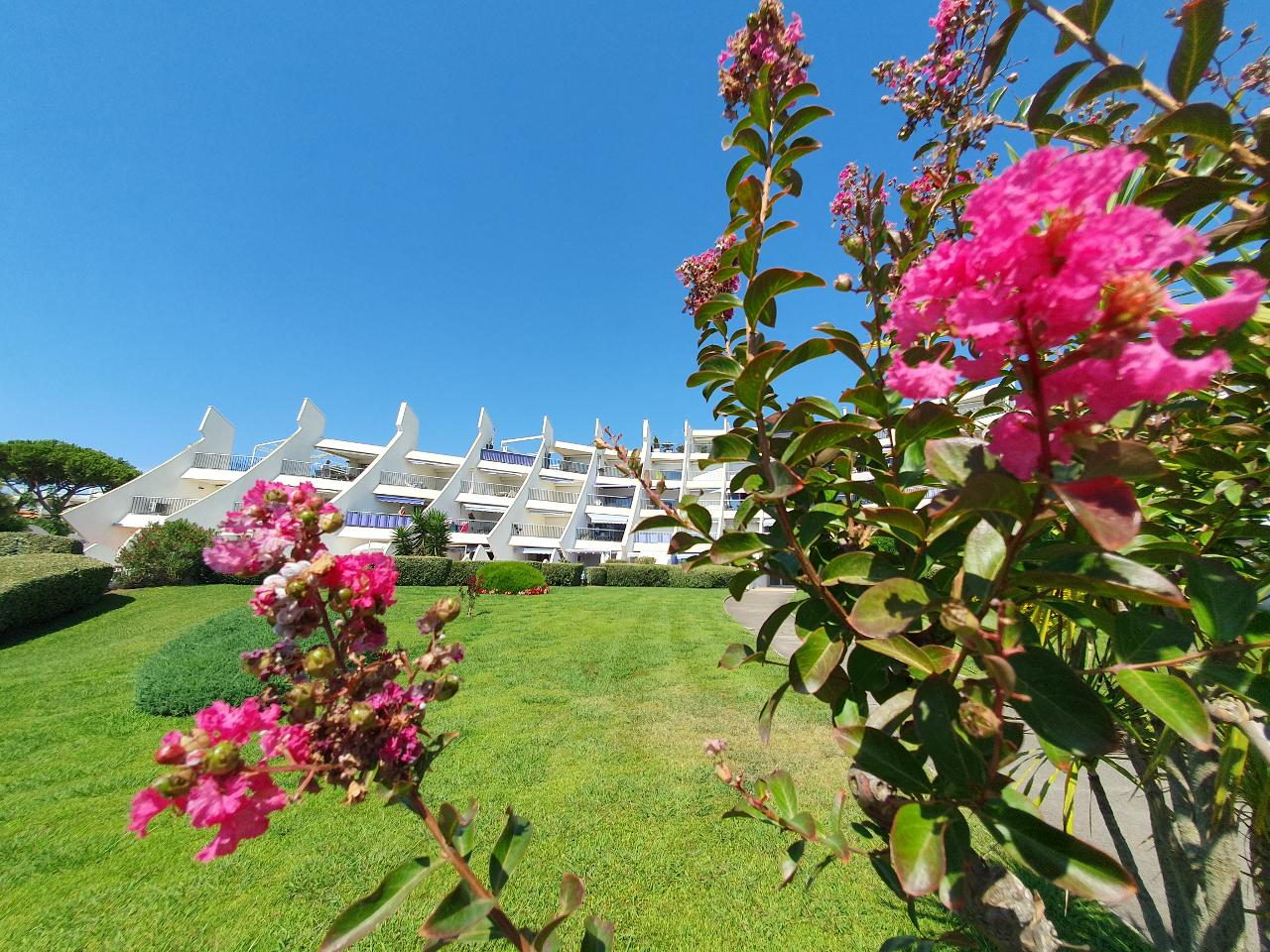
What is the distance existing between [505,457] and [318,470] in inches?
486

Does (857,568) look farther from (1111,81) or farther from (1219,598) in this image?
(1111,81)

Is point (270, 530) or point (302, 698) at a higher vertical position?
point (270, 530)

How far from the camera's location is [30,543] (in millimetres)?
15367

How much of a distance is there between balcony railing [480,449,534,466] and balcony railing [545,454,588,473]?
1.81 meters

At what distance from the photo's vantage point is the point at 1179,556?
2.52 feet

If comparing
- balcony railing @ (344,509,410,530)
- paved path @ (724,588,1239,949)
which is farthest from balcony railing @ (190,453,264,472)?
paved path @ (724,588,1239,949)

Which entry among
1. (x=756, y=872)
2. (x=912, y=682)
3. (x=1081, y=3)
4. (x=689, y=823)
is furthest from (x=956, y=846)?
(x=689, y=823)

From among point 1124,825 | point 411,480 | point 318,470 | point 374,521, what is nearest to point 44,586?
point 1124,825

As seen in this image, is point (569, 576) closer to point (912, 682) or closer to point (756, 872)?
point (756, 872)

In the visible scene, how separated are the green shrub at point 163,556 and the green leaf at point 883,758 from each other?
21331mm

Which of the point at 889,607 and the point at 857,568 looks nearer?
the point at 889,607

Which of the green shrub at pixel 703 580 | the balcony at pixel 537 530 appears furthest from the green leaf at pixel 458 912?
the balcony at pixel 537 530

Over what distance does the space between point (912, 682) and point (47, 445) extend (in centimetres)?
5281

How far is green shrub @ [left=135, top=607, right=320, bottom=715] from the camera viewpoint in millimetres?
5945
